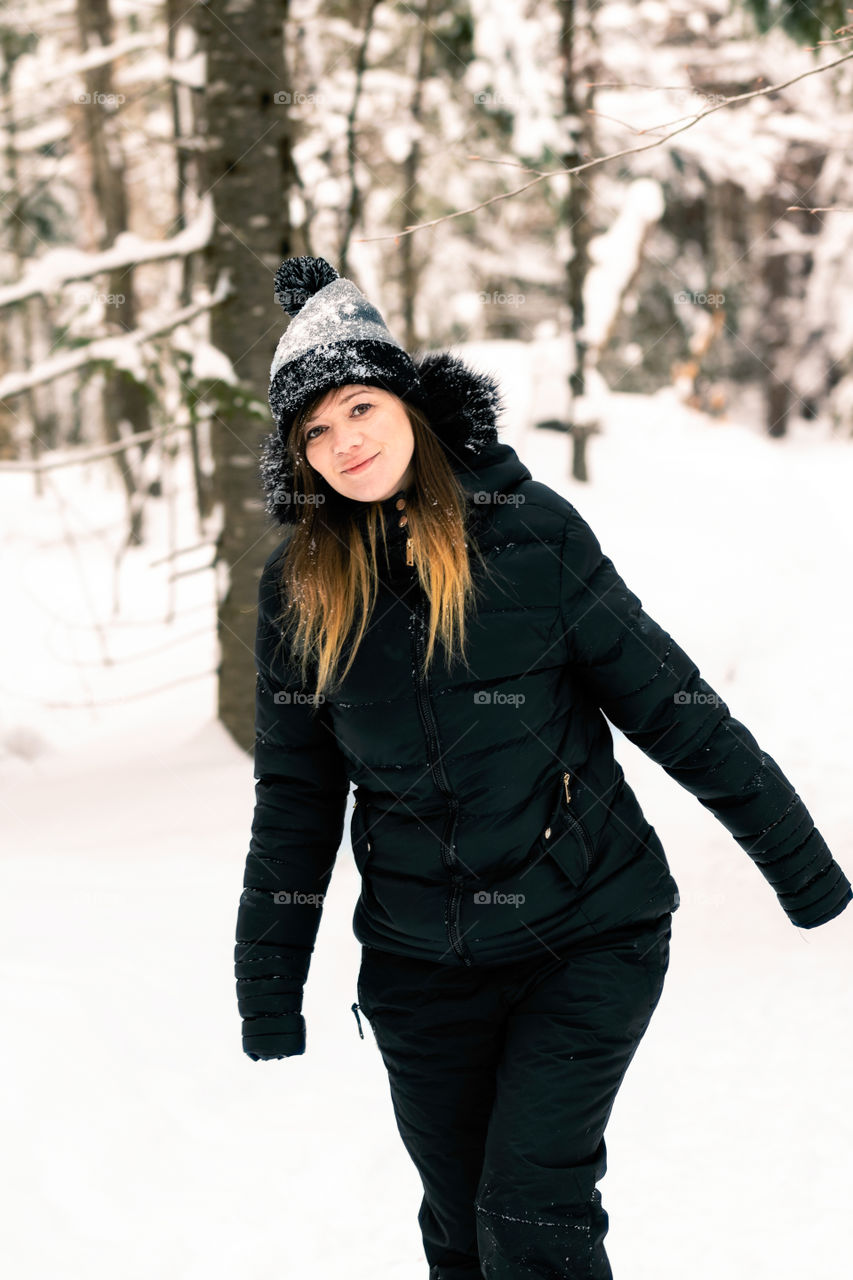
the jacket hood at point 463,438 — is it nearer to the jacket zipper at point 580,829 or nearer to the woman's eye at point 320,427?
the woman's eye at point 320,427

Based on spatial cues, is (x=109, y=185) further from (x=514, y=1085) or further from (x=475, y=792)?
(x=514, y=1085)

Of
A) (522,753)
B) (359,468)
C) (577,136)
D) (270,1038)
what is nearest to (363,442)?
(359,468)

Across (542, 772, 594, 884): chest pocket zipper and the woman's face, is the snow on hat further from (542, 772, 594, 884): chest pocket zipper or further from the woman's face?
(542, 772, 594, 884): chest pocket zipper

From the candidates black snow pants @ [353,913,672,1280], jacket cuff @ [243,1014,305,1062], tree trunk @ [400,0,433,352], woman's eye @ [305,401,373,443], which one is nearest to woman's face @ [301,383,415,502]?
woman's eye @ [305,401,373,443]

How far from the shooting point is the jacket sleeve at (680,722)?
201cm

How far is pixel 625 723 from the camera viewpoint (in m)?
2.05

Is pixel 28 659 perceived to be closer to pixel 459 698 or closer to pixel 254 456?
pixel 254 456

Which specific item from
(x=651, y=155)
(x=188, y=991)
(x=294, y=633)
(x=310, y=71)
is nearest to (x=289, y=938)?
(x=294, y=633)

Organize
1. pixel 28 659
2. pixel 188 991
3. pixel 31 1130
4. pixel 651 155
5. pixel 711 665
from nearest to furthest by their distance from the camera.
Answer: pixel 31 1130, pixel 188 991, pixel 711 665, pixel 28 659, pixel 651 155

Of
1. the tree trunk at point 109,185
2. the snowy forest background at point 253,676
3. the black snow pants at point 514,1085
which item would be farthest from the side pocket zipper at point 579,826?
the tree trunk at point 109,185

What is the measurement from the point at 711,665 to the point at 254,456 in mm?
3332

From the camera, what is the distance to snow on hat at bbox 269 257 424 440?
2.14 m

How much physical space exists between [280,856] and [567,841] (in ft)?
1.81

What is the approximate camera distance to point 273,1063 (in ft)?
11.9
